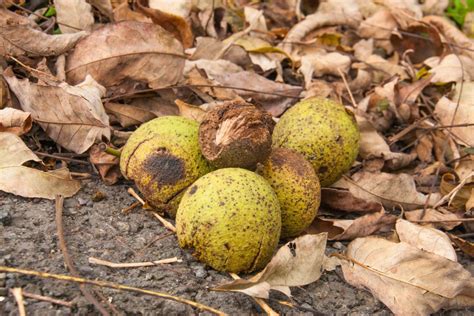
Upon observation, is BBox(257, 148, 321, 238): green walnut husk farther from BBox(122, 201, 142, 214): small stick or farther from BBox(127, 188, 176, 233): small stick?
BBox(122, 201, 142, 214): small stick

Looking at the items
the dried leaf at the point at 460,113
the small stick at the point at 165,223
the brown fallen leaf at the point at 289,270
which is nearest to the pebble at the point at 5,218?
the small stick at the point at 165,223

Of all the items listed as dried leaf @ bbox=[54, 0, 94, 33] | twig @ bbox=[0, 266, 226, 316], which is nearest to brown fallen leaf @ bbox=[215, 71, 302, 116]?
dried leaf @ bbox=[54, 0, 94, 33]

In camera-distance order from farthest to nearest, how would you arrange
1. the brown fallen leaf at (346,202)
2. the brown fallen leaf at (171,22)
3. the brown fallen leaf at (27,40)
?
1. the brown fallen leaf at (171,22)
2. the brown fallen leaf at (27,40)
3. the brown fallen leaf at (346,202)

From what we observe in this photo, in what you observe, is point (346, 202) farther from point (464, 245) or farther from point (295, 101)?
point (295, 101)

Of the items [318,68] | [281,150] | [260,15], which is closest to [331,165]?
[281,150]

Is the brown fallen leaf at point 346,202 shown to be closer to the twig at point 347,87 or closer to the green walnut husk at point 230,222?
the green walnut husk at point 230,222

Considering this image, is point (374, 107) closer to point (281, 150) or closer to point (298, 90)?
point (298, 90)
